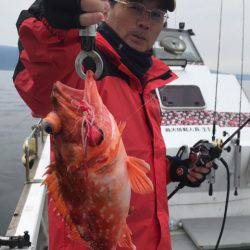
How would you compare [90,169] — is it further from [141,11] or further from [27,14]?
[141,11]

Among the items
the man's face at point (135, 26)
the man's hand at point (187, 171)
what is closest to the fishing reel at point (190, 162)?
the man's hand at point (187, 171)

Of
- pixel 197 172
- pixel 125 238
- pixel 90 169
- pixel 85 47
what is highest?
pixel 85 47

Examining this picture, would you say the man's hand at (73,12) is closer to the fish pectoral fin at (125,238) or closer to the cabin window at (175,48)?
the fish pectoral fin at (125,238)

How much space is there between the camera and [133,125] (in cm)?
217

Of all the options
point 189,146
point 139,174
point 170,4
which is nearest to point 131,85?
point 170,4

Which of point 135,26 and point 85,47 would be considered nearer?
point 85,47

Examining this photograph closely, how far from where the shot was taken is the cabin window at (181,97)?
20.0ft

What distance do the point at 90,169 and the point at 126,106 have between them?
0.82 m

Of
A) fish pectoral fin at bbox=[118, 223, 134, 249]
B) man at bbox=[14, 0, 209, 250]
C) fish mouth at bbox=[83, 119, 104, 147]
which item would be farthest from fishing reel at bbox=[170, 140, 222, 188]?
fish mouth at bbox=[83, 119, 104, 147]

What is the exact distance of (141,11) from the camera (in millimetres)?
2227

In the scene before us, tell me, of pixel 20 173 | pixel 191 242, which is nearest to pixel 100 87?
pixel 191 242

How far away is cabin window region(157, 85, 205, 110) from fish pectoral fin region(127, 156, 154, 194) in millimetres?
4479

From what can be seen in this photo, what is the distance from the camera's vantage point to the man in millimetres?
1793

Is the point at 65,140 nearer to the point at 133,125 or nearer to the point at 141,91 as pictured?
the point at 133,125
